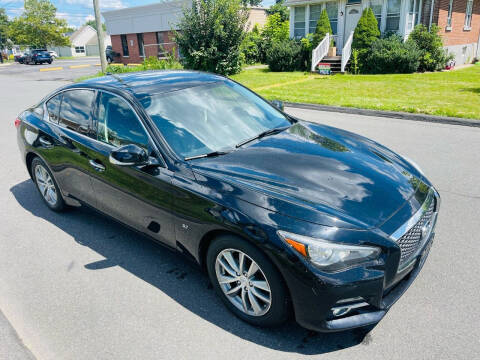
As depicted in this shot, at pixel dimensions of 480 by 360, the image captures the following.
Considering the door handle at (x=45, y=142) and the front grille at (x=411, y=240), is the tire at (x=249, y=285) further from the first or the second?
the door handle at (x=45, y=142)

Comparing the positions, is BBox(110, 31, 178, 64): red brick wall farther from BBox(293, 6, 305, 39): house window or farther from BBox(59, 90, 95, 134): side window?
BBox(59, 90, 95, 134): side window

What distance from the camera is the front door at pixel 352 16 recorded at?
21.8 m

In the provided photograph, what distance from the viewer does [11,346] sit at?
3004 mm

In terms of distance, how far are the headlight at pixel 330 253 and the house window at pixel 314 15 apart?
76.2 ft

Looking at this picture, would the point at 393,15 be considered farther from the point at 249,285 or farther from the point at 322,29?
the point at 249,285

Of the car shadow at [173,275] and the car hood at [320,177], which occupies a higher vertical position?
the car hood at [320,177]

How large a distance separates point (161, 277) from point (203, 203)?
1089 mm

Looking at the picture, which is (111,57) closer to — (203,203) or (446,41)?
(446,41)

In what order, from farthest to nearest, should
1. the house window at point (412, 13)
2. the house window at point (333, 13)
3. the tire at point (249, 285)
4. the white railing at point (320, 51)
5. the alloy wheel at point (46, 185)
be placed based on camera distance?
the house window at point (333, 13)
the white railing at point (320, 51)
the house window at point (412, 13)
the alloy wheel at point (46, 185)
the tire at point (249, 285)

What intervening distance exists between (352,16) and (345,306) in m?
22.3

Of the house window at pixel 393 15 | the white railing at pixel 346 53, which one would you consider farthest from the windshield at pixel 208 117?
the house window at pixel 393 15

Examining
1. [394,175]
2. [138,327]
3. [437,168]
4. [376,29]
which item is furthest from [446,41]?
[138,327]

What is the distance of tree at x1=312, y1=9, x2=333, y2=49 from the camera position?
70.4 ft

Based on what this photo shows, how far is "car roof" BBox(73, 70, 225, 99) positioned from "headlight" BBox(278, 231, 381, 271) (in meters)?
2.16
